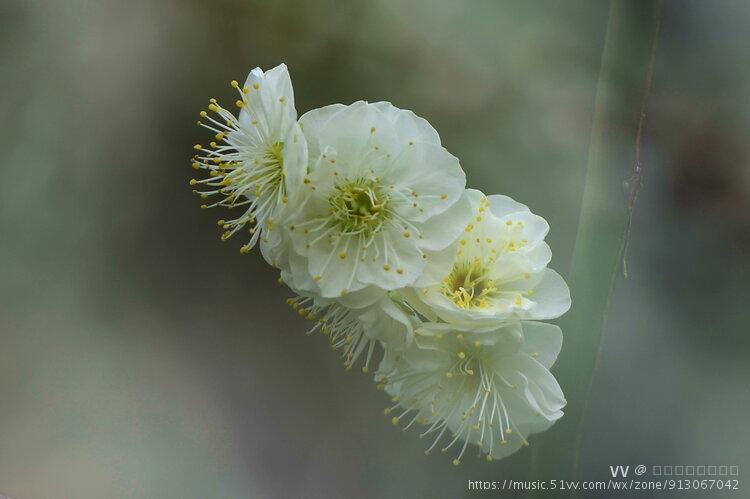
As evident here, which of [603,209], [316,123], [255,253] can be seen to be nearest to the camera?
[316,123]

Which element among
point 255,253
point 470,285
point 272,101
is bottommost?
point 255,253

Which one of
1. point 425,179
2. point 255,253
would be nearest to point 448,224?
point 425,179

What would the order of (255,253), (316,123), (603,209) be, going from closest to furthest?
(316,123)
(603,209)
(255,253)

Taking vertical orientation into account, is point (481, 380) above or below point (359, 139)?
below

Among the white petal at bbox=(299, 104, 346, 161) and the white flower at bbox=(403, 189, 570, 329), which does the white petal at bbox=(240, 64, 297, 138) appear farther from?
the white flower at bbox=(403, 189, 570, 329)

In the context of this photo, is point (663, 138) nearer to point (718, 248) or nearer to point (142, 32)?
point (718, 248)

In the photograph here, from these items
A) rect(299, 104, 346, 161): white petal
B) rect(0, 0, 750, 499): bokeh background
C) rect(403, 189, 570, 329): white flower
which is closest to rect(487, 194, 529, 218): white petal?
rect(403, 189, 570, 329): white flower

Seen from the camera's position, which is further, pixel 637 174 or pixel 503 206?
pixel 637 174

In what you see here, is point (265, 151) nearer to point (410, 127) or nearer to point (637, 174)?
point (410, 127)
